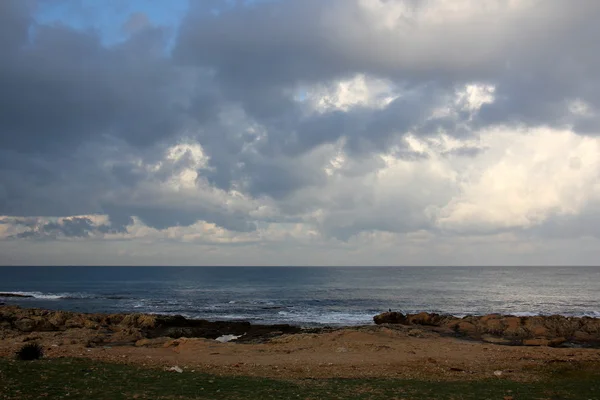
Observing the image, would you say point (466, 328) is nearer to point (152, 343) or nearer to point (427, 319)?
point (427, 319)

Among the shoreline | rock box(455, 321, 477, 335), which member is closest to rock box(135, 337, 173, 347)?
the shoreline

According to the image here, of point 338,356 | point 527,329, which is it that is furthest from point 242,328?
point 527,329

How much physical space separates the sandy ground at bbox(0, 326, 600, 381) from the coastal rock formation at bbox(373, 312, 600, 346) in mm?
7934

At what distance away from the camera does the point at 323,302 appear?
73.1 metres

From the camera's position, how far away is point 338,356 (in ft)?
78.7

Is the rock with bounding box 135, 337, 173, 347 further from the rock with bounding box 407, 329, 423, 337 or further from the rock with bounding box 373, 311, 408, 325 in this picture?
the rock with bounding box 373, 311, 408, 325

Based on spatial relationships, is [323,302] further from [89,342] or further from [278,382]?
[278,382]

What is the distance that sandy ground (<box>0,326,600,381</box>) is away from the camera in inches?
753

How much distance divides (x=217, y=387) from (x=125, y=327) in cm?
2719

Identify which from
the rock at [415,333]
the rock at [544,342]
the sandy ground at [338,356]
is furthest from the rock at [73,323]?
the rock at [544,342]

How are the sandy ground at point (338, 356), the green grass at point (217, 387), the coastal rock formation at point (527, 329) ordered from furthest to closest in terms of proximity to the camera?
the coastal rock formation at point (527, 329), the sandy ground at point (338, 356), the green grass at point (217, 387)

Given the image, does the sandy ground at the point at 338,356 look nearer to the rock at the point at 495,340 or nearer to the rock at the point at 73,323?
the rock at the point at 73,323

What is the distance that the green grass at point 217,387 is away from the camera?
40.3ft

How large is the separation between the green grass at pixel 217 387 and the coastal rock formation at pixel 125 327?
57.4 ft
